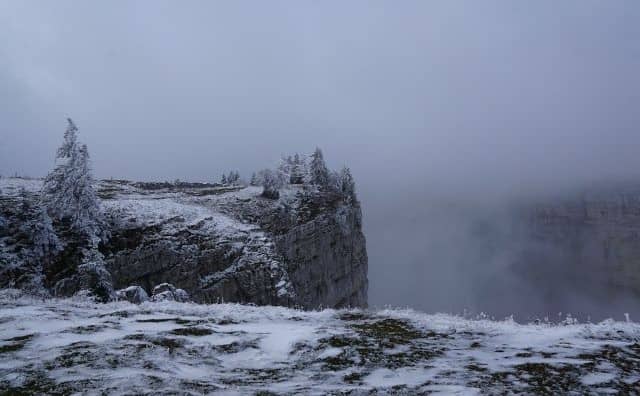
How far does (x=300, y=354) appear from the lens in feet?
29.9

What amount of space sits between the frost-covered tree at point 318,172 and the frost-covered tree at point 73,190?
136 ft

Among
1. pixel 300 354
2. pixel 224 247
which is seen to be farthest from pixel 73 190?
pixel 300 354

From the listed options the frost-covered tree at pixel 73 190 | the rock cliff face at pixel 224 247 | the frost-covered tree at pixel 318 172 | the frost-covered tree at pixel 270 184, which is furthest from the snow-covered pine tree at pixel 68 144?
the frost-covered tree at pixel 318 172

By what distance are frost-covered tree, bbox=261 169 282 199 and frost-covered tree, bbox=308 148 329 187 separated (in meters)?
12.4

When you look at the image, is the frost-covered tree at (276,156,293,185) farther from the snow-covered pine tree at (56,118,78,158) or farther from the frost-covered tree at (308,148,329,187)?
the snow-covered pine tree at (56,118,78,158)

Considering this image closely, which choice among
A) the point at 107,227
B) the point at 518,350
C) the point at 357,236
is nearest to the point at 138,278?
the point at 107,227

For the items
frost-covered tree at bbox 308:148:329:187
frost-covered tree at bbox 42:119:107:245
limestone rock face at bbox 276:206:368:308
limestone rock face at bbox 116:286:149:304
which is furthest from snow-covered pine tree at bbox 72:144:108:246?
frost-covered tree at bbox 308:148:329:187

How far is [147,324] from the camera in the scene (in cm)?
1152

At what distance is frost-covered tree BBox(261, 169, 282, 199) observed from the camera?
6019 centimetres

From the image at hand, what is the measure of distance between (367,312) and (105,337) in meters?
8.17

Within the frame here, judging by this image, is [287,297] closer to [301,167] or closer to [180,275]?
[180,275]

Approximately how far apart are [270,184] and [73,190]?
99.5 ft

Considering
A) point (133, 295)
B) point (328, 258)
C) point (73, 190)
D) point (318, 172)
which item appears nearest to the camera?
point (133, 295)

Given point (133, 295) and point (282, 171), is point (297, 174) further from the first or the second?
point (133, 295)
